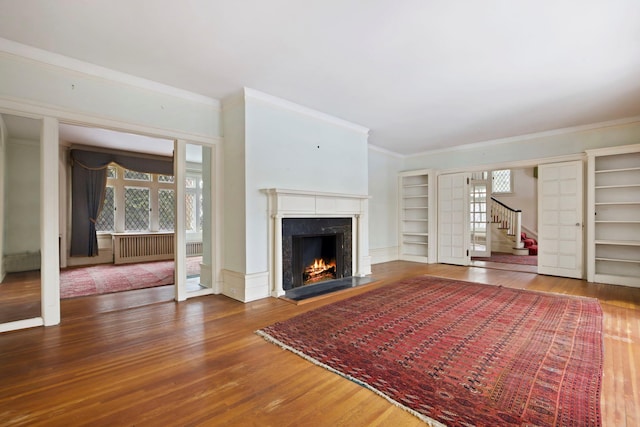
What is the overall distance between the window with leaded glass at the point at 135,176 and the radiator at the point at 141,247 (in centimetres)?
148

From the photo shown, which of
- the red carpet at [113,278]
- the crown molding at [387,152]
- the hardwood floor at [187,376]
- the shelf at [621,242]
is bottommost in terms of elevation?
the red carpet at [113,278]

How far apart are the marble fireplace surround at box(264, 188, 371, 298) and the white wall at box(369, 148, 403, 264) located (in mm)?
1406

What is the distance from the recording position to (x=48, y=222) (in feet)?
9.86

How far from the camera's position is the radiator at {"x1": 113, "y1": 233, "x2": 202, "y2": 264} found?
7012 mm

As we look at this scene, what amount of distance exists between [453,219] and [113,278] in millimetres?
6992

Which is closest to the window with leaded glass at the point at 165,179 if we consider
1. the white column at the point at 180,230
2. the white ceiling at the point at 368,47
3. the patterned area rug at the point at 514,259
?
the white column at the point at 180,230

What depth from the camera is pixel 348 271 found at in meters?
5.16

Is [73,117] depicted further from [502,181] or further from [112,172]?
[502,181]

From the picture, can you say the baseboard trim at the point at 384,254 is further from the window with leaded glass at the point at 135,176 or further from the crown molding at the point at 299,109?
the window with leaded glass at the point at 135,176

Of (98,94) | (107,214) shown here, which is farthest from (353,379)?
(107,214)

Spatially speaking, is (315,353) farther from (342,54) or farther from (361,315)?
(342,54)

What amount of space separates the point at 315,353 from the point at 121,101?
342 cm

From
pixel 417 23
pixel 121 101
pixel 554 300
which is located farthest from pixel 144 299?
pixel 554 300

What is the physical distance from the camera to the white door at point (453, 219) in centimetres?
667
